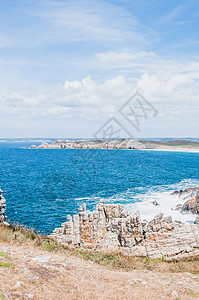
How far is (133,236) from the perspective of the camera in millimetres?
15852

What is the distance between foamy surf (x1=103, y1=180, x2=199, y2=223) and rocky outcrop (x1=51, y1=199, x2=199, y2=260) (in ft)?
54.9

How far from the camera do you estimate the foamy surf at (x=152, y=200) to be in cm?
3497

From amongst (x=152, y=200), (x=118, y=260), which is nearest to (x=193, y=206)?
(x=152, y=200)

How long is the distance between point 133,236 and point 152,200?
29.4m

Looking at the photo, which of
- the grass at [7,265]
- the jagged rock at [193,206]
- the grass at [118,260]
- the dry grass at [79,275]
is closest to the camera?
the dry grass at [79,275]

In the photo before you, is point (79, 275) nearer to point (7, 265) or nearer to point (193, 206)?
point (7, 265)

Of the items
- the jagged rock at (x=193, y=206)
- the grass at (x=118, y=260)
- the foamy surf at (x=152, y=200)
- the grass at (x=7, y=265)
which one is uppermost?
the grass at (x=7, y=265)

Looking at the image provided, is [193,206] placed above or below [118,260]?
below

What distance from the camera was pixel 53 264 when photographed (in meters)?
10.6

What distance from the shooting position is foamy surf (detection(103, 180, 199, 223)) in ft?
115

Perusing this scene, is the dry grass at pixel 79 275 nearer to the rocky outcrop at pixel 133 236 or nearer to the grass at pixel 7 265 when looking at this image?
the grass at pixel 7 265

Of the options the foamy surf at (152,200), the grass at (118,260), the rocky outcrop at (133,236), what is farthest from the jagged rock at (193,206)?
the grass at (118,260)

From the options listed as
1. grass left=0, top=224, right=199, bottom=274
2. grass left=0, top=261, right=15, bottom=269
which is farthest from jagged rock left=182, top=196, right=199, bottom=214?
grass left=0, top=261, right=15, bottom=269

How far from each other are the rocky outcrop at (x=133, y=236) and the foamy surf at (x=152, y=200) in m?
16.7
